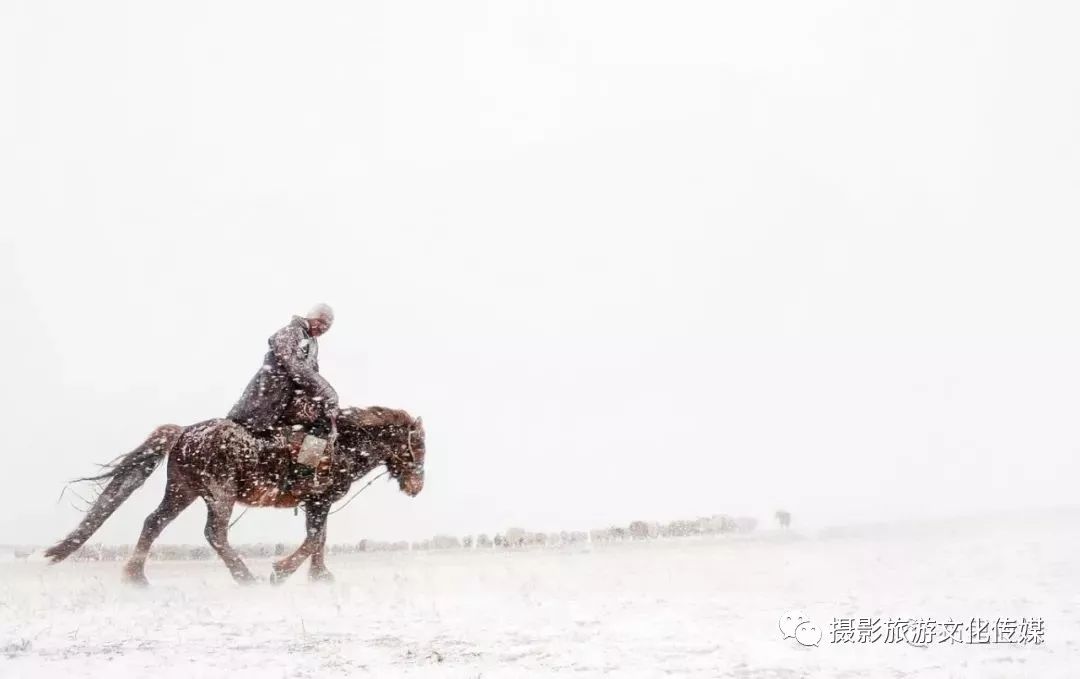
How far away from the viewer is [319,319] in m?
11.0

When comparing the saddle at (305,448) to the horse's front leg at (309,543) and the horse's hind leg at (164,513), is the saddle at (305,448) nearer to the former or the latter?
the horse's front leg at (309,543)

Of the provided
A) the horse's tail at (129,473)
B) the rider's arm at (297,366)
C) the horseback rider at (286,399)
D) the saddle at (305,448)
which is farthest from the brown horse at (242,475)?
the rider's arm at (297,366)

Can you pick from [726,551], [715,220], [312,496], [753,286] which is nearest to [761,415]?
[726,551]

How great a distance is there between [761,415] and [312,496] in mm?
38201

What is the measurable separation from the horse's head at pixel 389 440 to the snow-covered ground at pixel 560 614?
134cm

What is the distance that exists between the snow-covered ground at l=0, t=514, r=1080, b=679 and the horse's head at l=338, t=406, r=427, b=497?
134 centimetres

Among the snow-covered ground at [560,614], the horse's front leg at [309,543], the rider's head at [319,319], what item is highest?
the rider's head at [319,319]

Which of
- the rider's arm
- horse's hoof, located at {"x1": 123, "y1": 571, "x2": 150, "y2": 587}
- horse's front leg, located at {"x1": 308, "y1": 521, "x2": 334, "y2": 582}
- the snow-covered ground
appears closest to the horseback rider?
the rider's arm

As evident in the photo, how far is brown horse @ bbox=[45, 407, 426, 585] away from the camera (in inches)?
385

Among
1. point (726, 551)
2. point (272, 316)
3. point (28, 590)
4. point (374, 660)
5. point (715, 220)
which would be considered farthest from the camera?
point (715, 220)

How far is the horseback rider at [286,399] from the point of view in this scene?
32.9 feet

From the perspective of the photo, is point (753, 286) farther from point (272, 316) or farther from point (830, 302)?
point (272, 316)

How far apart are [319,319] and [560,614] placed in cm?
557

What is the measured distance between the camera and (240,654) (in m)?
5.80
